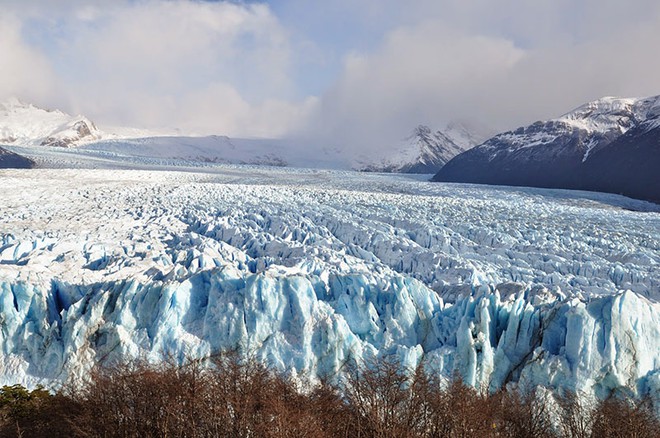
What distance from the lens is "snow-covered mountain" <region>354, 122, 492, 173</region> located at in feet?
361

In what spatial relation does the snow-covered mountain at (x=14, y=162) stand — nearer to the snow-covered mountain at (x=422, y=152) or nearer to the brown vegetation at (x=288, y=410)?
the brown vegetation at (x=288, y=410)

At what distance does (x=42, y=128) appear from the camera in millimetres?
114188

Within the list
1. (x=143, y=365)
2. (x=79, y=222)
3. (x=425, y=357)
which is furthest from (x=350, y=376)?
(x=79, y=222)

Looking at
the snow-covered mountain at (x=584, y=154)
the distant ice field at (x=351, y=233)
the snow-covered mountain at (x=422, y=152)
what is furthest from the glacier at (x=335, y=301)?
the snow-covered mountain at (x=422, y=152)

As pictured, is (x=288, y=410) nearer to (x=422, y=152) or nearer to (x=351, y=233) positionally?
(x=351, y=233)

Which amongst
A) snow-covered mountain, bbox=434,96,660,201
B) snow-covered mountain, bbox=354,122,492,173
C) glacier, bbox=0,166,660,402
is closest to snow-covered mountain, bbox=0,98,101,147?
snow-covered mountain, bbox=354,122,492,173

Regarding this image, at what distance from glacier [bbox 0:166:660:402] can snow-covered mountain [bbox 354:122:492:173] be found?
8932cm

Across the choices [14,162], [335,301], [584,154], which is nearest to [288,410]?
[335,301]

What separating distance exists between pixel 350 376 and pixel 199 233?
9.43 meters

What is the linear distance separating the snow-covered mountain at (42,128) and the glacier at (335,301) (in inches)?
3885

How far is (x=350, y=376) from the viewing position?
34.1 feet

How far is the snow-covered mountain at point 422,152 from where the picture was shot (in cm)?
11000

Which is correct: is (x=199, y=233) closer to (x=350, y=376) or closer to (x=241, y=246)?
(x=241, y=246)

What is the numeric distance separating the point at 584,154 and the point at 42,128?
11405cm
